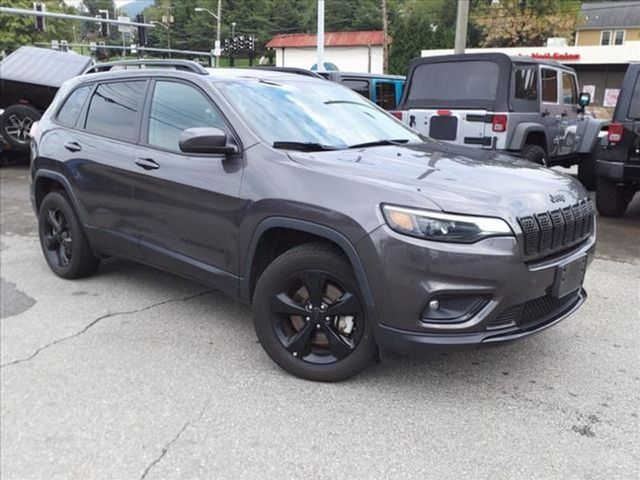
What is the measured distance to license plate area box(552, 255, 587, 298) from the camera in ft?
9.96

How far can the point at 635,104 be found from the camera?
6766 millimetres

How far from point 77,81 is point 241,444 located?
12.3 ft

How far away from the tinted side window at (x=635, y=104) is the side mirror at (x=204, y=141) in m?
5.40

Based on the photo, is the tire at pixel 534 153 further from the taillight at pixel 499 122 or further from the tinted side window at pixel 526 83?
the tinted side window at pixel 526 83

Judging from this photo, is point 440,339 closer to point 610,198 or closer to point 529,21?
point 610,198

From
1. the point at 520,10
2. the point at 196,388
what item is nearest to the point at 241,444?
the point at 196,388

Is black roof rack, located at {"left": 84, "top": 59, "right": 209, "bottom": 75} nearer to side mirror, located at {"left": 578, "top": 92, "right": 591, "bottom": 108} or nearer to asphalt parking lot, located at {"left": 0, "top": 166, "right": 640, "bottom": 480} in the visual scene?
asphalt parking lot, located at {"left": 0, "top": 166, "right": 640, "bottom": 480}

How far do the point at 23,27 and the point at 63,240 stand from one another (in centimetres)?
3507

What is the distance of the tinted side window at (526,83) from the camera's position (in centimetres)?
819

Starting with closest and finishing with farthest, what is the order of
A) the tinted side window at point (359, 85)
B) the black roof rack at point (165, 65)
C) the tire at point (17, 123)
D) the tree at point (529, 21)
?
the black roof rack at point (165, 65), the tinted side window at point (359, 85), the tire at point (17, 123), the tree at point (529, 21)

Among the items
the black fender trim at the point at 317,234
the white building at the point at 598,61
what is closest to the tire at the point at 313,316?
the black fender trim at the point at 317,234

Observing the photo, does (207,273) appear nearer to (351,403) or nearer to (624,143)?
(351,403)

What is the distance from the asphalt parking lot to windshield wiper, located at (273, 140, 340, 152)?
4.25 feet

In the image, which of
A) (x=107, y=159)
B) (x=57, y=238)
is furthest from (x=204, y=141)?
(x=57, y=238)
